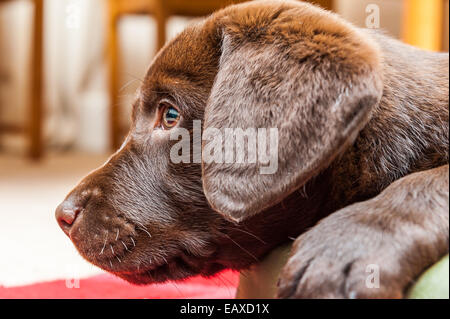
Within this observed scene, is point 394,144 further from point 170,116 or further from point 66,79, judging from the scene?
point 66,79

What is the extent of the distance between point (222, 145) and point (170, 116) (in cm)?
26

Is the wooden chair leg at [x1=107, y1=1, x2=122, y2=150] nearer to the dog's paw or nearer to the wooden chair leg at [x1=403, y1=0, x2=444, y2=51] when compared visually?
the wooden chair leg at [x1=403, y1=0, x2=444, y2=51]

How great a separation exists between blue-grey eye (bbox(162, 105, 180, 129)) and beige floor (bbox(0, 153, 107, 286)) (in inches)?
27.1

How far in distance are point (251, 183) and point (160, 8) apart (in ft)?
10.3

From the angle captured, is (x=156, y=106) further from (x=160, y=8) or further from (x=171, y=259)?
(x=160, y=8)

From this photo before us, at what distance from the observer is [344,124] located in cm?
103

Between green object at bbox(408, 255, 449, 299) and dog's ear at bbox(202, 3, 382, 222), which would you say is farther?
dog's ear at bbox(202, 3, 382, 222)

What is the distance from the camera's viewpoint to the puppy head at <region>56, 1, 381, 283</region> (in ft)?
3.48

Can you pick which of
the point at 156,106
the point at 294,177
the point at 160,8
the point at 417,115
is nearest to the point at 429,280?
the point at 294,177

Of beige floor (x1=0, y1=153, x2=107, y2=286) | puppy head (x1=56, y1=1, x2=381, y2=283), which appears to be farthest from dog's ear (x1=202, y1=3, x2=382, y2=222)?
beige floor (x1=0, y1=153, x2=107, y2=286)

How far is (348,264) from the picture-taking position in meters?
0.91

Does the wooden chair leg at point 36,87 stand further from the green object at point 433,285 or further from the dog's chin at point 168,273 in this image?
the green object at point 433,285

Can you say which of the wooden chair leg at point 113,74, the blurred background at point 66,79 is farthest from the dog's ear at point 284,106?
the wooden chair leg at point 113,74

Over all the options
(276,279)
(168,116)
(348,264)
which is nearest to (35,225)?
(168,116)
